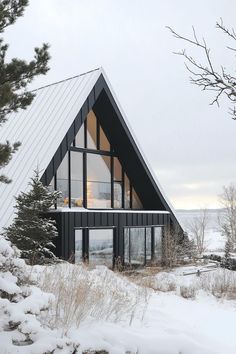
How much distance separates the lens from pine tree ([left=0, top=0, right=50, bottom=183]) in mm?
6512

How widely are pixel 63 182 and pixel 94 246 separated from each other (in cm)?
245

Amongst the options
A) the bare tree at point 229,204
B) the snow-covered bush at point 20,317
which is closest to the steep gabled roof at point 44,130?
the snow-covered bush at point 20,317

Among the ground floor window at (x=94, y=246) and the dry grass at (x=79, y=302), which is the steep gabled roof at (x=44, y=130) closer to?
the ground floor window at (x=94, y=246)

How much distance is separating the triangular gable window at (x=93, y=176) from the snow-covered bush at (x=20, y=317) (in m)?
10.2

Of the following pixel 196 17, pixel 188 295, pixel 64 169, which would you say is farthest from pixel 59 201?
pixel 196 17

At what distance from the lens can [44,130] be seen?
56.3 feet

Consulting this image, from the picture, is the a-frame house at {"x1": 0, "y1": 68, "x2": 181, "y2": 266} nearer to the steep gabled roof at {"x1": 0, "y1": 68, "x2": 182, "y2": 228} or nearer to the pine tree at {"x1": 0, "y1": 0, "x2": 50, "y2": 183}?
the steep gabled roof at {"x1": 0, "y1": 68, "x2": 182, "y2": 228}

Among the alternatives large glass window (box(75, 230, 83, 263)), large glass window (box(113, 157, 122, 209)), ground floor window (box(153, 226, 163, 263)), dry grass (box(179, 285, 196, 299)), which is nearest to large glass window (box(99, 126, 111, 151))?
large glass window (box(113, 157, 122, 209))

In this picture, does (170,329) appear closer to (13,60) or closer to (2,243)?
(2,243)

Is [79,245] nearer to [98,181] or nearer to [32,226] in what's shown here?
[98,181]

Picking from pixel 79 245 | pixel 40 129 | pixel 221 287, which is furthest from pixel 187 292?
pixel 40 129

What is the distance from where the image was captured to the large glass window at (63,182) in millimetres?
17081

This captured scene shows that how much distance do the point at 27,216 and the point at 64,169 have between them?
4.43m

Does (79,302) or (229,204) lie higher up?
(229,204)
